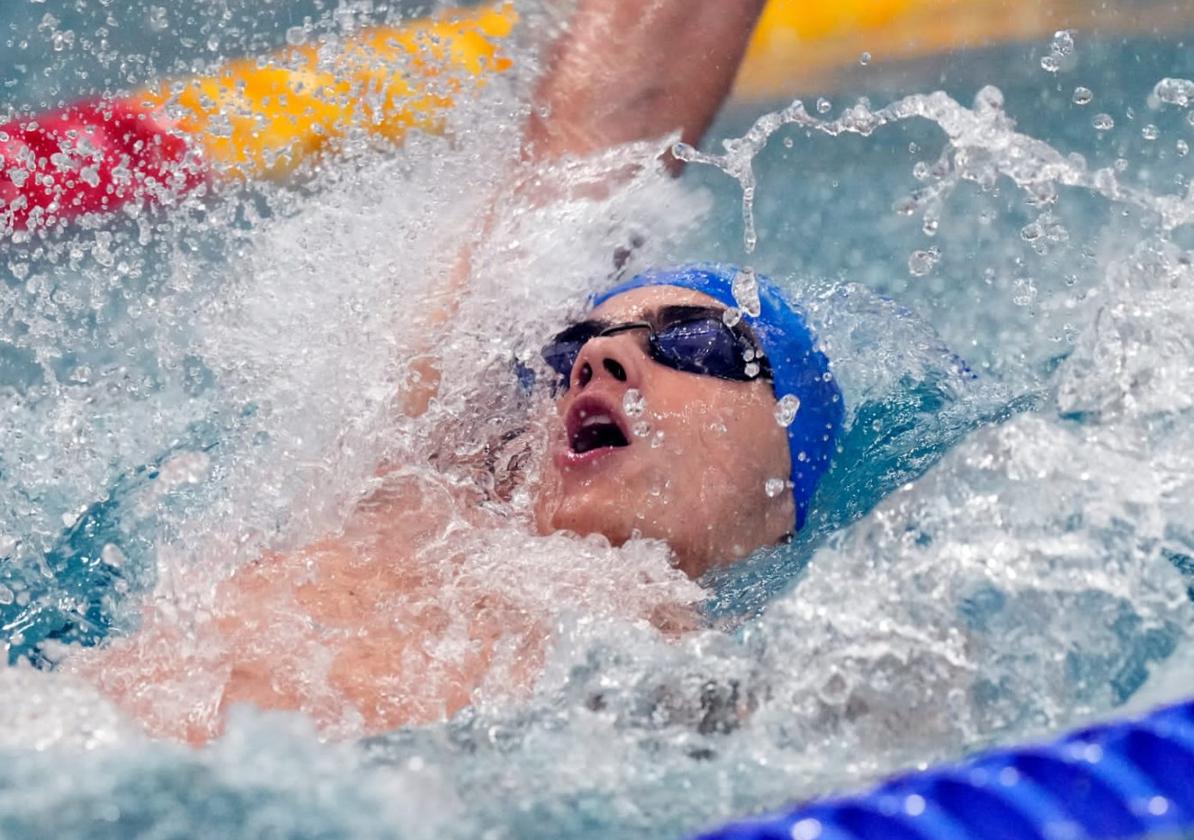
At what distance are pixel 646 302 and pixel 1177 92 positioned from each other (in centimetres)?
199

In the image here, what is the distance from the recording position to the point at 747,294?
1832 mm

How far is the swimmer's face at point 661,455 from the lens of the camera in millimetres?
1654

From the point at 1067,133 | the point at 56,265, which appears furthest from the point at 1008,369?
the point at 56,265

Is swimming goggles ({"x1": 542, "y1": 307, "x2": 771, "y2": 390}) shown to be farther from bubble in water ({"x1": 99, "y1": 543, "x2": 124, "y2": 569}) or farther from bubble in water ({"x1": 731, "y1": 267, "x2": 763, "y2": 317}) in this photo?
bubble in water ({"x1": 99, "y1": 543, "x2": 124, "y2": 569})

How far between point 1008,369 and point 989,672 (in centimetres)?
166

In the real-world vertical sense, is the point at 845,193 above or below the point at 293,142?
below

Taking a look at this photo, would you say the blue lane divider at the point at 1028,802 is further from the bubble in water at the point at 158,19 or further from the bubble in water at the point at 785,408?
the bubble in water at the point at 158,19

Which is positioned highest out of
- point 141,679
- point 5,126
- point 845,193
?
point 141,679

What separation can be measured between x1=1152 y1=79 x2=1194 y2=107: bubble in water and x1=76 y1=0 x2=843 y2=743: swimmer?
5.35ft

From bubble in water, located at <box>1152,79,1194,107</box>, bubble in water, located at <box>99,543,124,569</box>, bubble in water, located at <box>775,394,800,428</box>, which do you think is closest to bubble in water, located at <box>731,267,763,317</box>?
bubble in water, located at <box>775,394,800,428</box>

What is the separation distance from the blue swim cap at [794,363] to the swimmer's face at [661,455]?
0.03 metres

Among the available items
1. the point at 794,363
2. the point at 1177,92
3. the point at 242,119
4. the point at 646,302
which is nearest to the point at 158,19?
the point at 242,119

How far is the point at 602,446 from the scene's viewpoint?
175 centimetres

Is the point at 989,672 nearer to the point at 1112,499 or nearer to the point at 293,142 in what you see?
the point at 1112,499
